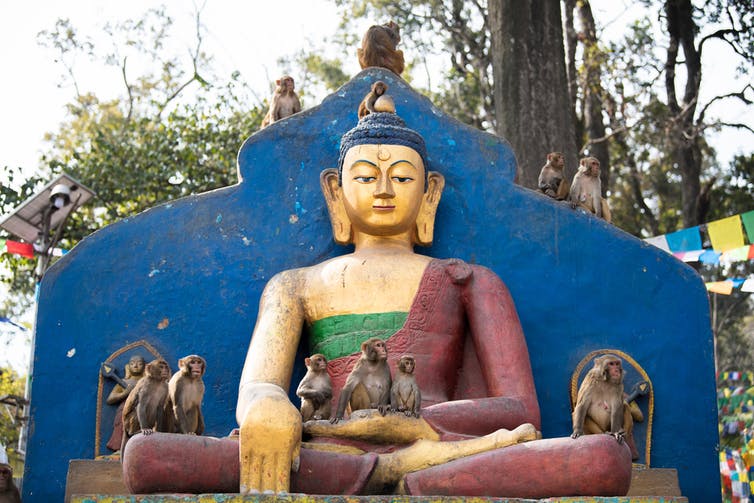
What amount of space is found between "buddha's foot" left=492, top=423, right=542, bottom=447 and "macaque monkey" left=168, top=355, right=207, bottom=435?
153 cm

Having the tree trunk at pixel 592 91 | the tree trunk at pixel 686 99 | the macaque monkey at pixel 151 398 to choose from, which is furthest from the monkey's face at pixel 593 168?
the tree trunk at pixel 686 99

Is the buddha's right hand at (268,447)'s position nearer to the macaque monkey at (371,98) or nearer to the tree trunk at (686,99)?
the macaque monkey at (371,98)

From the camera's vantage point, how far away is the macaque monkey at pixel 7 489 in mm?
6797

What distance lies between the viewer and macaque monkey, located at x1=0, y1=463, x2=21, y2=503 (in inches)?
268

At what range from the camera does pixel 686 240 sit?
11117mm

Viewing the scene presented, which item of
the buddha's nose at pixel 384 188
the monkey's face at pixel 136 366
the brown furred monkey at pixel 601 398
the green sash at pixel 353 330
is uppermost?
the buddha's nose at pixel 384 188

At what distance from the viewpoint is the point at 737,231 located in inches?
421

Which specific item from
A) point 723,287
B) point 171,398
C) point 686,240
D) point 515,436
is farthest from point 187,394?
point 723,287

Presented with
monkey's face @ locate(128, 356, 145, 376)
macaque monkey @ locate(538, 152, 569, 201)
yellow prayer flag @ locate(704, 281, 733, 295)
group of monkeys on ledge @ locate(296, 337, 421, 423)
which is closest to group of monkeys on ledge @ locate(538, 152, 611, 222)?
macaque monkey @ locate(538, 152, 569, 201)

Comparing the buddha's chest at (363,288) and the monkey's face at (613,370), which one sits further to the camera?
the buddha's chest at (363,288)

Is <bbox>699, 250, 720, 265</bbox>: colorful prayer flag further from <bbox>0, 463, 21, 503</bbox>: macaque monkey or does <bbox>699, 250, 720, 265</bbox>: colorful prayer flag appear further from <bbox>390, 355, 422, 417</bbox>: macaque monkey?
<bbox>0, 463, 21, 503</bbox>: macaque monkey

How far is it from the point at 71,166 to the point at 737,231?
9294 millimetres

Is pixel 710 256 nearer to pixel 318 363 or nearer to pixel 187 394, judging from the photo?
pixel 318 363

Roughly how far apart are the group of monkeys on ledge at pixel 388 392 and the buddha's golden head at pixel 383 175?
119cm
